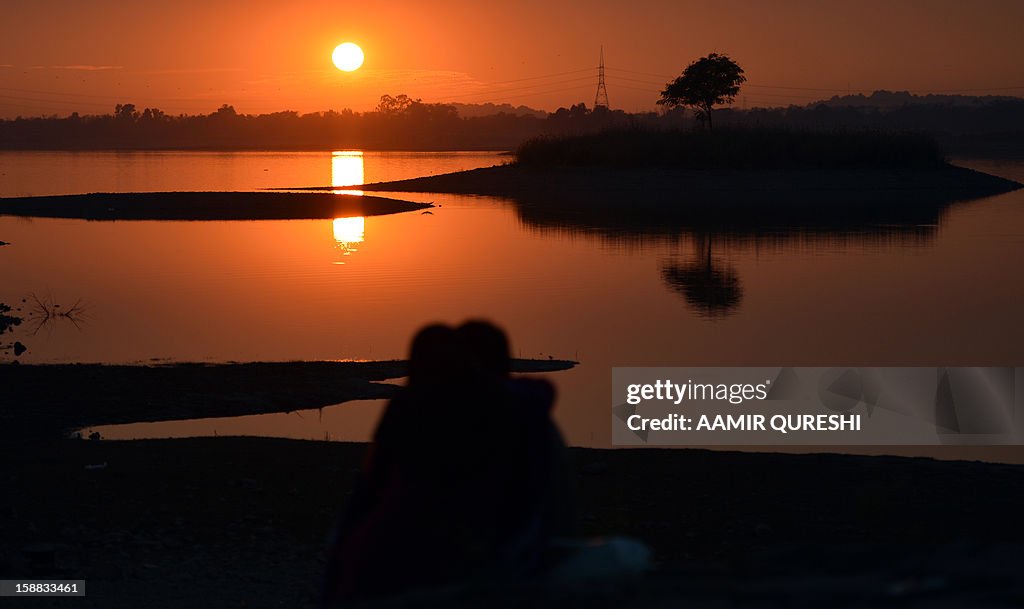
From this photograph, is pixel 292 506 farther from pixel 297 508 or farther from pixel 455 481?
pixel 455 481

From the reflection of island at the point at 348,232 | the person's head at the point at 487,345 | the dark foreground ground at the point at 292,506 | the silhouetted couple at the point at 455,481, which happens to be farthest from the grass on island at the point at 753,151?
the silhouetted couple at the point at 455,481

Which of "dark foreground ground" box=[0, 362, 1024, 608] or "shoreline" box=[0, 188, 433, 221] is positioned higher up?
"shoreline" box=[0, 188, 433, 221]

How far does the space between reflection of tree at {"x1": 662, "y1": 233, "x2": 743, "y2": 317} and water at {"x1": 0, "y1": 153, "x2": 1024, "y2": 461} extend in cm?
7

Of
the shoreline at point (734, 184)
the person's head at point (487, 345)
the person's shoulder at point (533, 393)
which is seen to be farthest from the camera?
the shoreline at point (734, 184)

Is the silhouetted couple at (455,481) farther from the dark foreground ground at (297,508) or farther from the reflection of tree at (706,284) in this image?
the reflection of tree at (706,284)

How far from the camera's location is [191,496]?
9797mm

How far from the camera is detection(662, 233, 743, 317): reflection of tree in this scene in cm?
2412

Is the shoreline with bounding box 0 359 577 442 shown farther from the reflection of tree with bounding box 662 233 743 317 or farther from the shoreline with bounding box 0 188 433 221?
the shoreline with bounding box 0 188 433 221

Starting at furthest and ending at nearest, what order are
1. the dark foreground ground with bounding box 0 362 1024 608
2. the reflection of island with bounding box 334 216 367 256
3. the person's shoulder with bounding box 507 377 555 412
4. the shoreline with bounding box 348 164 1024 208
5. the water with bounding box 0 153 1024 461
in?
the shoreline with bounding box 348 164 1024 208 → the reflection of island with bounding box 334 216 367 256 → the water with bounding box 0 153 1024 461 → the dark foreground ground with bounding box 0 362 1024 608 → the person's shoulder with bounding box 507 377 555 412

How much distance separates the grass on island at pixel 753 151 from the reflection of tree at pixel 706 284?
3634 centimetres

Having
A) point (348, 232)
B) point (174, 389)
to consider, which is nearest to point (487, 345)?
point (174, 389)

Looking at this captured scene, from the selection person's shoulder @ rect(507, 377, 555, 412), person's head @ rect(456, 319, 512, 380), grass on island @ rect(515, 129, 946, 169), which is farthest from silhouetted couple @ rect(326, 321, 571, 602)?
grass on island @ rect(515, 129, 946, 169)

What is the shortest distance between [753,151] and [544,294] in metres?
48.2

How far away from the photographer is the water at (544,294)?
18.2 meters
